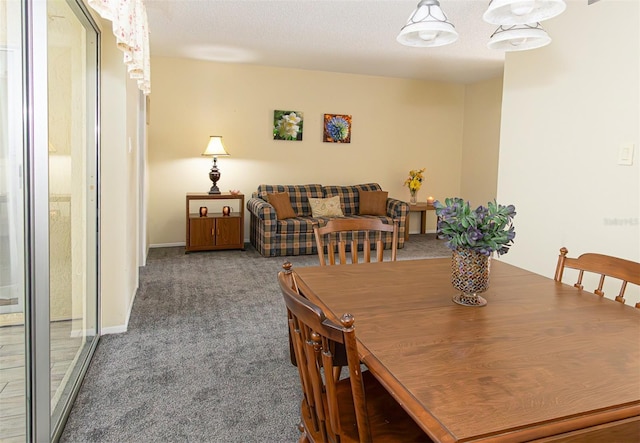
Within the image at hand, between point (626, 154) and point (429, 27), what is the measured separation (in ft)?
4.83

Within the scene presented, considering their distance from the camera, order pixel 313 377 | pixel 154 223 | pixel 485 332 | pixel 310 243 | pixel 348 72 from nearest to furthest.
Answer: pixel 313 377
pixel 485 332
pixel 310 243
pixel 154 223
pixel 348 72

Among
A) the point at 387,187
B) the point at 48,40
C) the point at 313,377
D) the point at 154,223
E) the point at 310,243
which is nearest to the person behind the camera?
the point at 313,377

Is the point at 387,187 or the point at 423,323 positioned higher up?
the point at 387,187

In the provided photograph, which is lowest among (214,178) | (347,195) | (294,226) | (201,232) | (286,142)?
(201,232)

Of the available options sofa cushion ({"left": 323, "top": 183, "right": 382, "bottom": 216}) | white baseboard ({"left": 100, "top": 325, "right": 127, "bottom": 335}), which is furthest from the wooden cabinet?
white baseboard ({"left": 100, "top": 325, "right": 127, "bottom": 335})

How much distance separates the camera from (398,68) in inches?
240

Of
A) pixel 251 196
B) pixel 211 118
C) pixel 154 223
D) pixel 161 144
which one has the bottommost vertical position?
pixel 154 223

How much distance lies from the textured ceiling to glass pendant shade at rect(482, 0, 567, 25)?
184 cm

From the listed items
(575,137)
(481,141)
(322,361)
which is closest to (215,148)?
(481,141)

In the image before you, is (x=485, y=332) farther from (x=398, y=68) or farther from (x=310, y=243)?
(x=398, y=68)

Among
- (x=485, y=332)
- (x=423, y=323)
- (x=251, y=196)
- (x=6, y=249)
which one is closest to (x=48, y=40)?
(x=6, y=249)

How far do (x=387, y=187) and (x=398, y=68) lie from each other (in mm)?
1827

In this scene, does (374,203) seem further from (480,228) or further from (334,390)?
(334,390)

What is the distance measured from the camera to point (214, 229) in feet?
18.7
